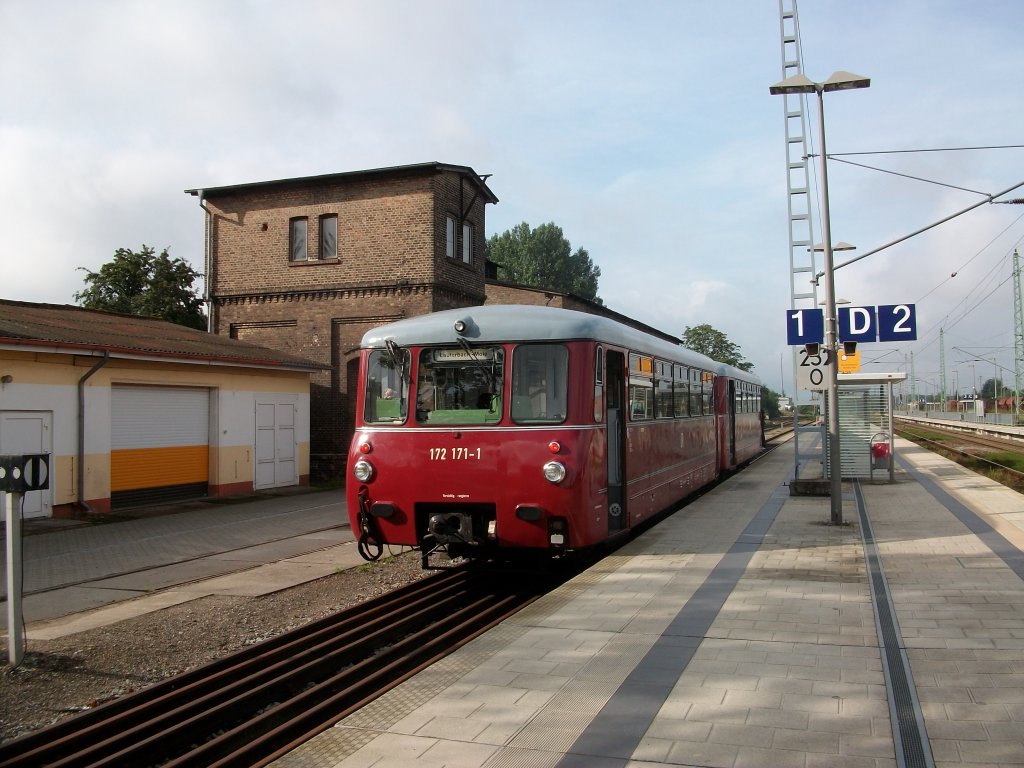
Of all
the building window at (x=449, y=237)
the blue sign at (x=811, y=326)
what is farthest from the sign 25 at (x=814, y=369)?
the building window at (x=449, y=237)

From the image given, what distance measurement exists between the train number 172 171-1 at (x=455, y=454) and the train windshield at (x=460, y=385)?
0.30 meters

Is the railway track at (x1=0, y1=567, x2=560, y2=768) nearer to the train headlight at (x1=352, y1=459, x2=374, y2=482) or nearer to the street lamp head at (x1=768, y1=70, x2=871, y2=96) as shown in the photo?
the train headlight at (x1=352, y1=459, x2=374, y2=482)

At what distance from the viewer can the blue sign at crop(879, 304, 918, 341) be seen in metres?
16.0

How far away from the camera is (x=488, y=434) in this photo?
324 inches

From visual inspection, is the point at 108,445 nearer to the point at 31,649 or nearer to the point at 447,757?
the point at 31,649

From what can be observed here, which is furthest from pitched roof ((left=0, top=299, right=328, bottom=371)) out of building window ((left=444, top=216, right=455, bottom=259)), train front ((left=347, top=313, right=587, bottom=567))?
train front ((left=347, top=313, right=587, bottom=567))

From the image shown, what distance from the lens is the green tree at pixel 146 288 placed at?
36938mm

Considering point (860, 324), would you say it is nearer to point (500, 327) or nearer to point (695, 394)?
point (695, 394)

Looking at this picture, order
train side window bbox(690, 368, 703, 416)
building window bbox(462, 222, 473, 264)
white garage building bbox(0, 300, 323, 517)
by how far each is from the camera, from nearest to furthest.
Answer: train side window bbox(690, 368, 703, 416) < white garage building bbox(0, 300, 323, 517) < building window bbox(462, 222, 473, 264)

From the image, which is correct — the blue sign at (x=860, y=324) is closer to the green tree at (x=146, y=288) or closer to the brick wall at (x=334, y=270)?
the brick wall at (x=334, y=270)

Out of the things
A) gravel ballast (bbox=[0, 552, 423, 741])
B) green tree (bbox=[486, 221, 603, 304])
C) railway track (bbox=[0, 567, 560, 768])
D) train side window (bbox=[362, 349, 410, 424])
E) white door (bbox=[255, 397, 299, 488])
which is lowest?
gravel ballast (bbox=[0, 552, 423, 741])

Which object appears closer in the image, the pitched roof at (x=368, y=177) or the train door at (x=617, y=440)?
the train door at (x=617, y=440)

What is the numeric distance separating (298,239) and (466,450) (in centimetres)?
1950

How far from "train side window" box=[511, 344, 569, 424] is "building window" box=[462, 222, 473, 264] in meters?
18.3
